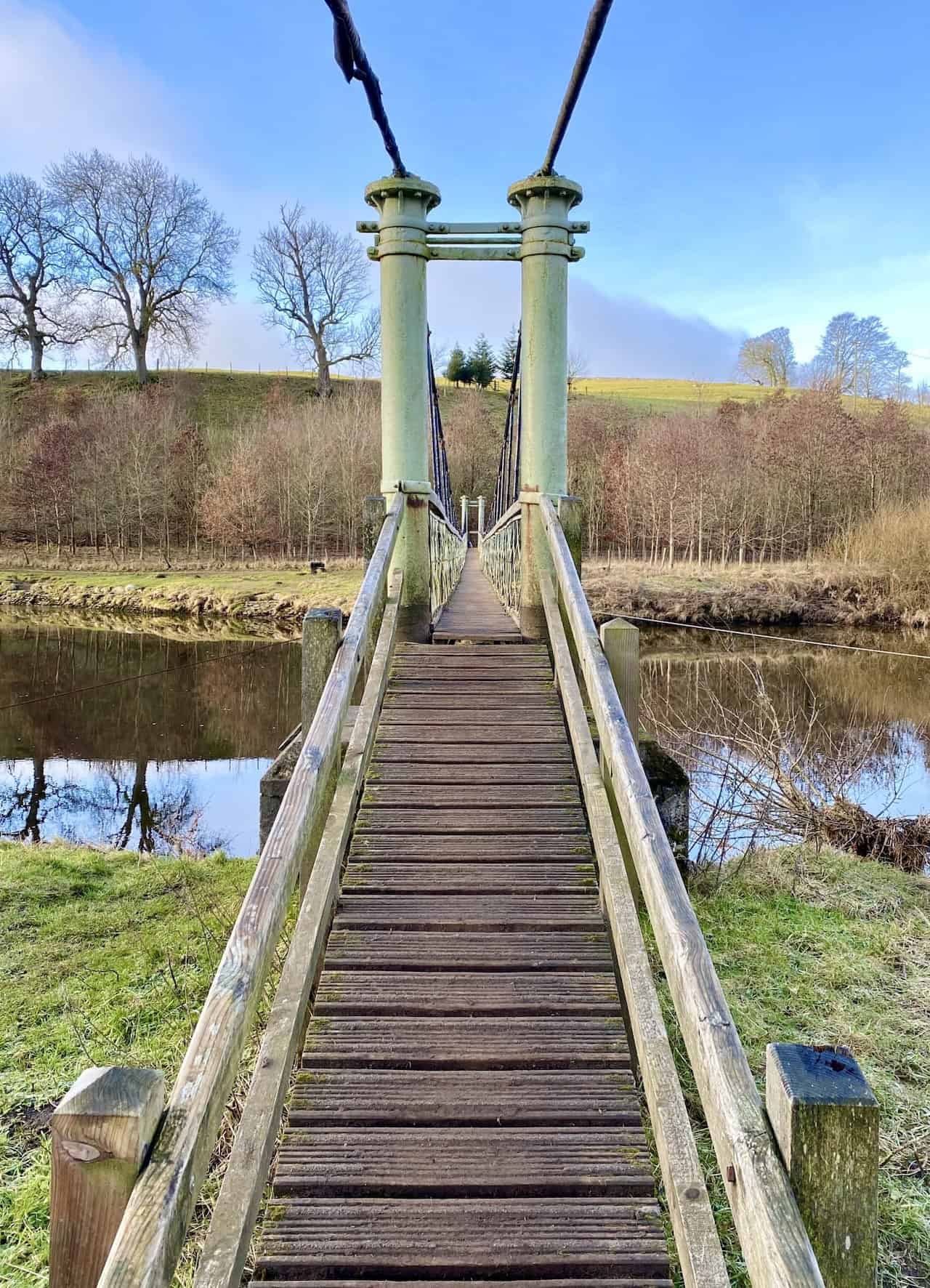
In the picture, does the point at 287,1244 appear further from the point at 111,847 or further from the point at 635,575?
the point at 635,575

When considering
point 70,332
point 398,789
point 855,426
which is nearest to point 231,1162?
point 398,789

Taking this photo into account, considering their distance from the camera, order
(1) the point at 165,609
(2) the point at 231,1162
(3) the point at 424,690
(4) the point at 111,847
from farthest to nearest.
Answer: (1) the point at 165,609 < (4) the point at 111,847 < (3) the point at 424,690 < (2) the point at 231,1162

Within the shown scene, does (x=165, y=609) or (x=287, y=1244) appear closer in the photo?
(x=287, y=1244)

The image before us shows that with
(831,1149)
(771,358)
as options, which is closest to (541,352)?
(831,1149)

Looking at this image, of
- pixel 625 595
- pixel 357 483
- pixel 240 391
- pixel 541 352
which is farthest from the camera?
pixel 240 391

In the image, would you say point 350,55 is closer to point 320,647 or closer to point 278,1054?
point 320,647

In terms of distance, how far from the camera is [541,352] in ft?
16.6

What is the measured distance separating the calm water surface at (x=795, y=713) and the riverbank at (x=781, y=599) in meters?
0.74

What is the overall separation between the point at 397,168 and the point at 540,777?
371cm

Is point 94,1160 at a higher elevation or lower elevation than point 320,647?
lower

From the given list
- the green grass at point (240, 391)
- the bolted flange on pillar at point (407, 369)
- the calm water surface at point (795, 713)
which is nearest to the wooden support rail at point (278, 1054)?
the bolted flange on pillar at point (407, 369)

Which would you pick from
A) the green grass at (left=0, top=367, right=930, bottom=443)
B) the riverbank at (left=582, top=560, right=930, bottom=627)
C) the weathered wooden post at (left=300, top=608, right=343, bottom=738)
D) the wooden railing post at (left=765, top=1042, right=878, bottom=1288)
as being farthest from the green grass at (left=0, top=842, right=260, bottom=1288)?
the green grass at (left=0, top=367, right=930, bottom=443)

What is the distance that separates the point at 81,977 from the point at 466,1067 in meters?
3.04

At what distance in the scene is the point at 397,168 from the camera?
4848 mm
